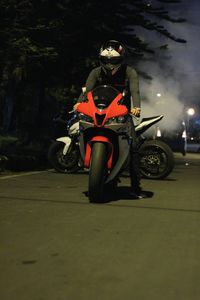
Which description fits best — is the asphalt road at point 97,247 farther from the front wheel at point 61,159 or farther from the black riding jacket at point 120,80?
the front wheel at point 61,159

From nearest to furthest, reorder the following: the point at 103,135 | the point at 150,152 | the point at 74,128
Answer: the point at 103,135 < the point at 150,152 < the point at 74,128

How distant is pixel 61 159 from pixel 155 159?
196 centimetres

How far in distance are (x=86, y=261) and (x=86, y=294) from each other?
2.69ft

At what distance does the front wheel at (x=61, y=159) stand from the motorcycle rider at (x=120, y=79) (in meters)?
3.54

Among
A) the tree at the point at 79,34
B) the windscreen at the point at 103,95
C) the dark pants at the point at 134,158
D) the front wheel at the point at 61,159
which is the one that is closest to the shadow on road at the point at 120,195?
the dark pants at the point at 134,158

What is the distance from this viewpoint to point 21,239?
5.18 m

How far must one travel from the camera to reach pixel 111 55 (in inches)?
317

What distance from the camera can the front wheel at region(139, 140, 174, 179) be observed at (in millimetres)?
A: 10844

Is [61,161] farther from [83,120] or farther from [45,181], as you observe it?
[83,120]

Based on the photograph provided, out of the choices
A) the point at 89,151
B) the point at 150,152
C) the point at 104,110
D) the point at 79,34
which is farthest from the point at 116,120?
the point at 79,34

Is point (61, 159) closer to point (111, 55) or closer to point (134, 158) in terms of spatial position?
point (134, 158)

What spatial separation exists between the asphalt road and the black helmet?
1.70m

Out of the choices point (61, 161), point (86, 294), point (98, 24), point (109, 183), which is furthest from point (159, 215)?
point (98, 24)

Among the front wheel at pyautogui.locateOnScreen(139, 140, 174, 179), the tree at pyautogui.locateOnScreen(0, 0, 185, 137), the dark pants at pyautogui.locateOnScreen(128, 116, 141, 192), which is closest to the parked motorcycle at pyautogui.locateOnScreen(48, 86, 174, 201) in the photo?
the dark pants at pyautogui.locateOnScreen(128, 116, 141, 192)
